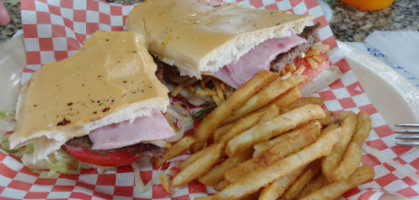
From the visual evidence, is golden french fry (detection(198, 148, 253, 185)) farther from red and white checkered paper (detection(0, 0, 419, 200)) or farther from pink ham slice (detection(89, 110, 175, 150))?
pink ham slice (detection(89, 110, 175, 150))

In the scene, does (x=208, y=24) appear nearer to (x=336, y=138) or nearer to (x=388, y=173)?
(x=336, y=138)

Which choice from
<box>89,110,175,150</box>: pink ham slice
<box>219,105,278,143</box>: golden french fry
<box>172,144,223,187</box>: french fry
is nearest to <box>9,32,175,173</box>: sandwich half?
<box>89,110,175,150</box>: pink ham slice

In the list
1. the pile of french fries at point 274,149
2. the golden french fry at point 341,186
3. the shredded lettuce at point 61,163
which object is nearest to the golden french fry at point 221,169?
the pile of french fries at point 274,149

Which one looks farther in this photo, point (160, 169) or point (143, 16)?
point (143, 16)

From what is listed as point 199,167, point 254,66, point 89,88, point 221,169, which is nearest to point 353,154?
point 221,169

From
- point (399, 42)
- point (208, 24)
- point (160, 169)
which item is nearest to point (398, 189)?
point (160, 169)

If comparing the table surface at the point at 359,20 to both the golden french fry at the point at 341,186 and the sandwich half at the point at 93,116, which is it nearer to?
the sandwich half at the point at 93,116
